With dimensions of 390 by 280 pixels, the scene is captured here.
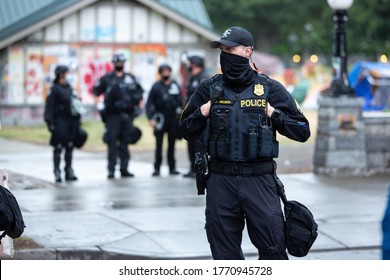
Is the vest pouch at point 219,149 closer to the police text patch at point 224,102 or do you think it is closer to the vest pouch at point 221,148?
the vest pouch at point 221,148

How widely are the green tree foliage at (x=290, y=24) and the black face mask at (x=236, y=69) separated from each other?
45138 millimetres

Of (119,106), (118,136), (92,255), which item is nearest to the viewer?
(92,255)

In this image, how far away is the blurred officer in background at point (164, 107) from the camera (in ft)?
52.7

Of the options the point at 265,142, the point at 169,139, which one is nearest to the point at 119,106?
the point at 169,139

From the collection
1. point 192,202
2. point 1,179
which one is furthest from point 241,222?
point 192,202

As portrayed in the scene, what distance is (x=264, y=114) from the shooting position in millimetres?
6539

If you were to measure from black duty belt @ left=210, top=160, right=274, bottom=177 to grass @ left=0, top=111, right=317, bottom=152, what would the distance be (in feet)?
49.7

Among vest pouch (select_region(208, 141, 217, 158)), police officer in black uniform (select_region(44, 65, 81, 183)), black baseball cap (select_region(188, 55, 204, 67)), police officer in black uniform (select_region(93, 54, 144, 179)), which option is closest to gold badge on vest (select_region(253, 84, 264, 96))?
vest pouch (select_region(208, 141, 217, 158))

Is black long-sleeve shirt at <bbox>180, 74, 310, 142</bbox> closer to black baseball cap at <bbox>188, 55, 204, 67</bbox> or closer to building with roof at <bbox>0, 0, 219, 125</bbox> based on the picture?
black baseball cap at <bbox>188, 55, 204, 67</bbox>

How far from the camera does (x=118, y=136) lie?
15.9 metres

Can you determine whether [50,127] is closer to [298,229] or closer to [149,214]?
[149,214]

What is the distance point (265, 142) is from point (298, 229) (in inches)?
24.1

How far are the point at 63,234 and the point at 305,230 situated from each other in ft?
14.5

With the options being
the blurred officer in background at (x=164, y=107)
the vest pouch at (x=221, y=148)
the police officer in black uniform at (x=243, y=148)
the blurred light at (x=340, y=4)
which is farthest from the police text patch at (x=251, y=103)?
the blurred officer in background at (x=164, y=107)
